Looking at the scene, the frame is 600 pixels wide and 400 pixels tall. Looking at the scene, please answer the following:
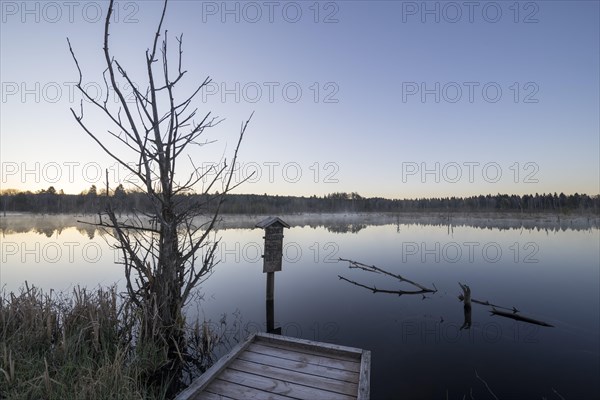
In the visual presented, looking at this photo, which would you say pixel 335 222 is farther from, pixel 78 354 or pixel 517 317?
pixel 78 354

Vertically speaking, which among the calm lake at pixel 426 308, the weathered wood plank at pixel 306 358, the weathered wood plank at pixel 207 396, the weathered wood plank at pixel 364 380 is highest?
the weathered wood plank at pixel 364 380

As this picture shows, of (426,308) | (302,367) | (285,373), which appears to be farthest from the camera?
(426,308)

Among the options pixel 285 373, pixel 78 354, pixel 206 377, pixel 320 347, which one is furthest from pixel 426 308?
pixel 78 354

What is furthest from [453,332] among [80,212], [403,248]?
[80,212]

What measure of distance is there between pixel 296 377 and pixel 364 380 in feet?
2.91

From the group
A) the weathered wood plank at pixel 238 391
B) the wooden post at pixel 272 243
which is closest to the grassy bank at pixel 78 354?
the weathered wood plank at pixel 238 391

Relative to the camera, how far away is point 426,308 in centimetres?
1060

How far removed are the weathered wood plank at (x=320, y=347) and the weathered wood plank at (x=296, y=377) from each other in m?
0.74

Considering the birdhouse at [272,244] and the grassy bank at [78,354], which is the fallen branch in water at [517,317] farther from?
the grassy bank at [78,354]

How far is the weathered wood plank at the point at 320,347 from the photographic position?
4.82 meters

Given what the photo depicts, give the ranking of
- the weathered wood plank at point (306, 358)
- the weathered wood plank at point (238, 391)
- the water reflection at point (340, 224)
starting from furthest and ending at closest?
the water reflection at point (340, 224) < the weathered wood plank at point (306, 358) < the weathered wood plank at point (238, 391)

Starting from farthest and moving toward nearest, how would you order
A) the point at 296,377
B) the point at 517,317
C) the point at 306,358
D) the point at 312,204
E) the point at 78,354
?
1. the point at 312,204
2. the point at 517,317
3. the point at 78,354
4. the point at 306,358
5. the point at 296,377

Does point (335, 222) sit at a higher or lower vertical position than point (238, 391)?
lower

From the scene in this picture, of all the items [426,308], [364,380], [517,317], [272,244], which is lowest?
[426,308]
